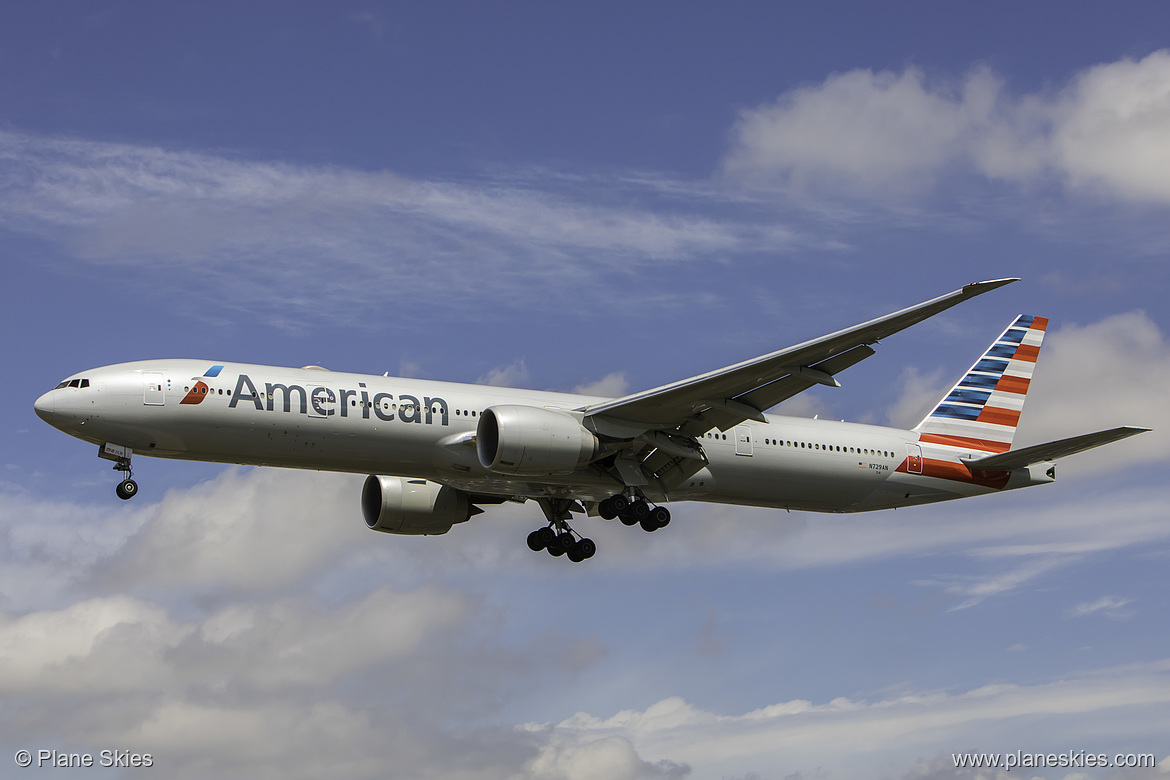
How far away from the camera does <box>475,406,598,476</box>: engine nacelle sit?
30391 mm

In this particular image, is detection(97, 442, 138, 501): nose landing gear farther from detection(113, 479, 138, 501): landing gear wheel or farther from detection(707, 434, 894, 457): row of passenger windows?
detection(707, 434, 894, 457): row of passenger windows

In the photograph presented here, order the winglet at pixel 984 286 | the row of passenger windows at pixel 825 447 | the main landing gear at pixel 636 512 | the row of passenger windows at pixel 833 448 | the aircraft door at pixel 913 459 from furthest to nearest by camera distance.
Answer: the aircraft door at pixel 913 459 → the row of passenger windows at pixel 833 448 → the row of passenger windows at pixel 825 447 → the main landing gear at pixel 636 512 → the winglet at pixel 984 286

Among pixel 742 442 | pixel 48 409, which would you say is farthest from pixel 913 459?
pixel 48 409

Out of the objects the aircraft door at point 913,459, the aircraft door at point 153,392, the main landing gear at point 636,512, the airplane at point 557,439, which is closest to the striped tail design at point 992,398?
the airplane at point 557,439

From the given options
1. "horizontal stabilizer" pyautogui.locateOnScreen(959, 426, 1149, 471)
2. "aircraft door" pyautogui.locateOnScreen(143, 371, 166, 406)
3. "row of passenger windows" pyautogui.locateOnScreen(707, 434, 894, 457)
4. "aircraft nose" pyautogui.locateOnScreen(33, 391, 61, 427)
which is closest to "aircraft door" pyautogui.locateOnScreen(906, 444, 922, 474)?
"row of passenger windows" pyautogui.locateOnScreen(707, 434, 894, 457)

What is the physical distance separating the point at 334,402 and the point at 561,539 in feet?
32.9

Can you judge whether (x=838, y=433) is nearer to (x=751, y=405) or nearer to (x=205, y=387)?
(x=751, y=405)

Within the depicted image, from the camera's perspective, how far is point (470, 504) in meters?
38.8

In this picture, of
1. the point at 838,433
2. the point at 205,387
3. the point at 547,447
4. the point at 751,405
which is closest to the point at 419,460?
the point at 547,447

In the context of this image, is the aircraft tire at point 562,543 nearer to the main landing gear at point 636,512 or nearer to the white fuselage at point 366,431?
the white fuselage at point 366,431

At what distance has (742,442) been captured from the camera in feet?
115

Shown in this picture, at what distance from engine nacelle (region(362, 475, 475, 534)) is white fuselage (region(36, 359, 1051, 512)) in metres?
2.83

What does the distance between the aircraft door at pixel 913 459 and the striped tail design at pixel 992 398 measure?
2.25ft

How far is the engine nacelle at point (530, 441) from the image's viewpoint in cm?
3039
